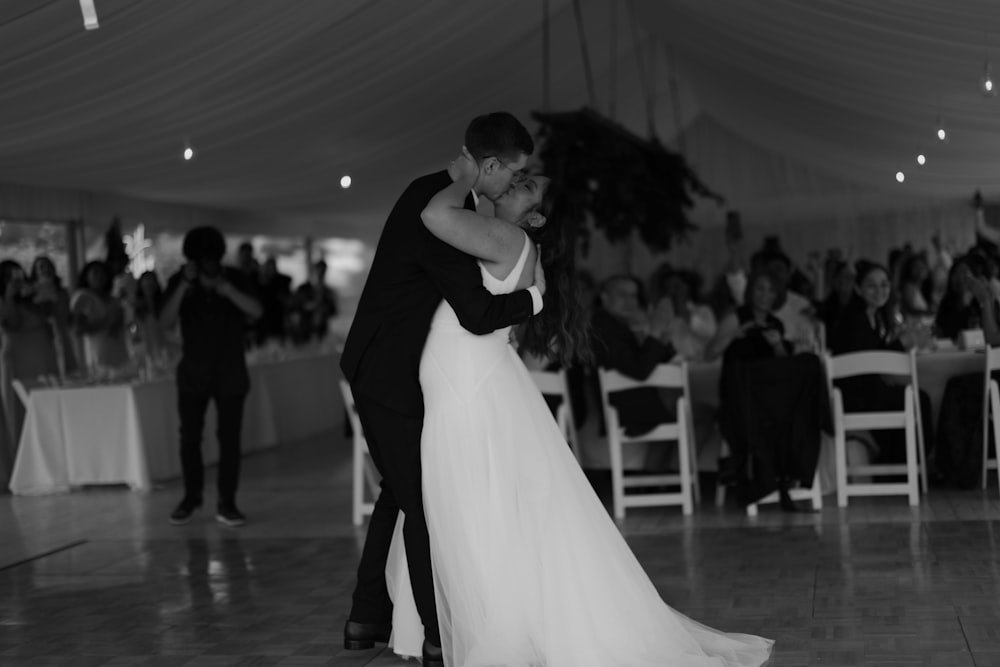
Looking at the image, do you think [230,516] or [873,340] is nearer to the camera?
[230,516]

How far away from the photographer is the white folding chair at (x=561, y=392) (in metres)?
6.71

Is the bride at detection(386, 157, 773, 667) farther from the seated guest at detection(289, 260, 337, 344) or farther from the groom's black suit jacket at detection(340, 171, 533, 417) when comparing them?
the seated guest at detection(289, 260, 337, 344)

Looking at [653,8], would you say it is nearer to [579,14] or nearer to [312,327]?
[579,14]

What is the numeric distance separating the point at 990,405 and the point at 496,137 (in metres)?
4.43

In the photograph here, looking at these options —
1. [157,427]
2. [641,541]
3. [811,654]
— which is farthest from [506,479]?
[157,427]

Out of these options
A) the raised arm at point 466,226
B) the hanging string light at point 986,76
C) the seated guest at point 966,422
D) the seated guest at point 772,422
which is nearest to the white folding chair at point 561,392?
the seated guest at point 772,422

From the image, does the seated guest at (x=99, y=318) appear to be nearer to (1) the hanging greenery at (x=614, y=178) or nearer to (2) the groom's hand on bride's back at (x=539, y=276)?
(1) the hanging greenery at (x=614, y=178)

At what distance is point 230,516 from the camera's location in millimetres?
6730

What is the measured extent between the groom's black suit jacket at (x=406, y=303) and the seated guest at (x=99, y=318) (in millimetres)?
5821

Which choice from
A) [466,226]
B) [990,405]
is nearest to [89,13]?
[466,226]

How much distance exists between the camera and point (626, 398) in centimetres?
648

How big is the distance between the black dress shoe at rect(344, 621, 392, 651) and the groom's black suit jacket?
78 centimetres

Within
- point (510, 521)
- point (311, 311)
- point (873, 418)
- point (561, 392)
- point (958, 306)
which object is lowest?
point (873, 418)

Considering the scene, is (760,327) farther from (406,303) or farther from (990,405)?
(406,303)
